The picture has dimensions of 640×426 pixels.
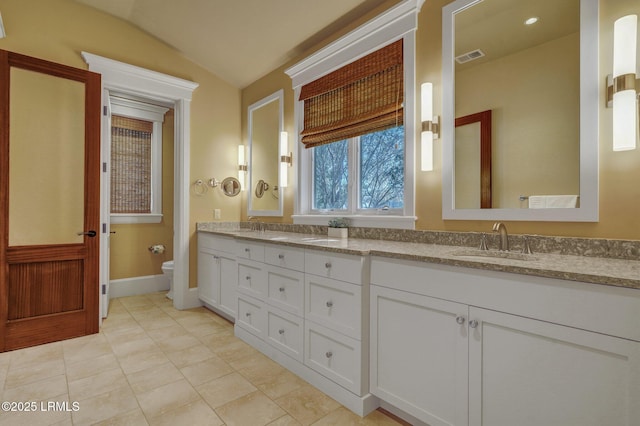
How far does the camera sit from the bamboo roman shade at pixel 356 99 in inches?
87.7

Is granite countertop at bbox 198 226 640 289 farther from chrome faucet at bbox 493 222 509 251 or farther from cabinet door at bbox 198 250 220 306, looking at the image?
cabinet door at bbox 198 250 220 306

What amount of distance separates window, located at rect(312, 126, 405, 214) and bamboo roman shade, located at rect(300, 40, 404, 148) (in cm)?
13

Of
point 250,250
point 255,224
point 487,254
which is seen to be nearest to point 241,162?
point 255,224

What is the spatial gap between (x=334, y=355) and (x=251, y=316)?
962 mm

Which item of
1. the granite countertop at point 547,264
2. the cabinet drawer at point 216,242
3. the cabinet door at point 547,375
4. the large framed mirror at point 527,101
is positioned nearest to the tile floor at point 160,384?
the cabinet door at point 547,375

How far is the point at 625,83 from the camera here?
1.29 metres

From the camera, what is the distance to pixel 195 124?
361cm

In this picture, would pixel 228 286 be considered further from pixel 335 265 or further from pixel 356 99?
pixel 356 99

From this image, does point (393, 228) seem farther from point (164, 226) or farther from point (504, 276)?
point (164, 226)

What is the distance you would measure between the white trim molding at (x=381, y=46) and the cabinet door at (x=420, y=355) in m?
0.72

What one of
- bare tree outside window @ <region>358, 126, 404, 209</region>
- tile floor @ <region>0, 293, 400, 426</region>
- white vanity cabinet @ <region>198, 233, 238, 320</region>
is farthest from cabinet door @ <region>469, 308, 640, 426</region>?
white vanity cabinet @ <region>198, 233, 238, 320</region>

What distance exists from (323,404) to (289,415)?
21 centimetres

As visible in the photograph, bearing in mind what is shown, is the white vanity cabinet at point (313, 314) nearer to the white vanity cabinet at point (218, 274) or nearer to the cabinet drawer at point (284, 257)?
the cabinet drawer at point (284, 257)

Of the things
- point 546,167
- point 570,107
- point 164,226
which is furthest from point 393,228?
point 164,226
